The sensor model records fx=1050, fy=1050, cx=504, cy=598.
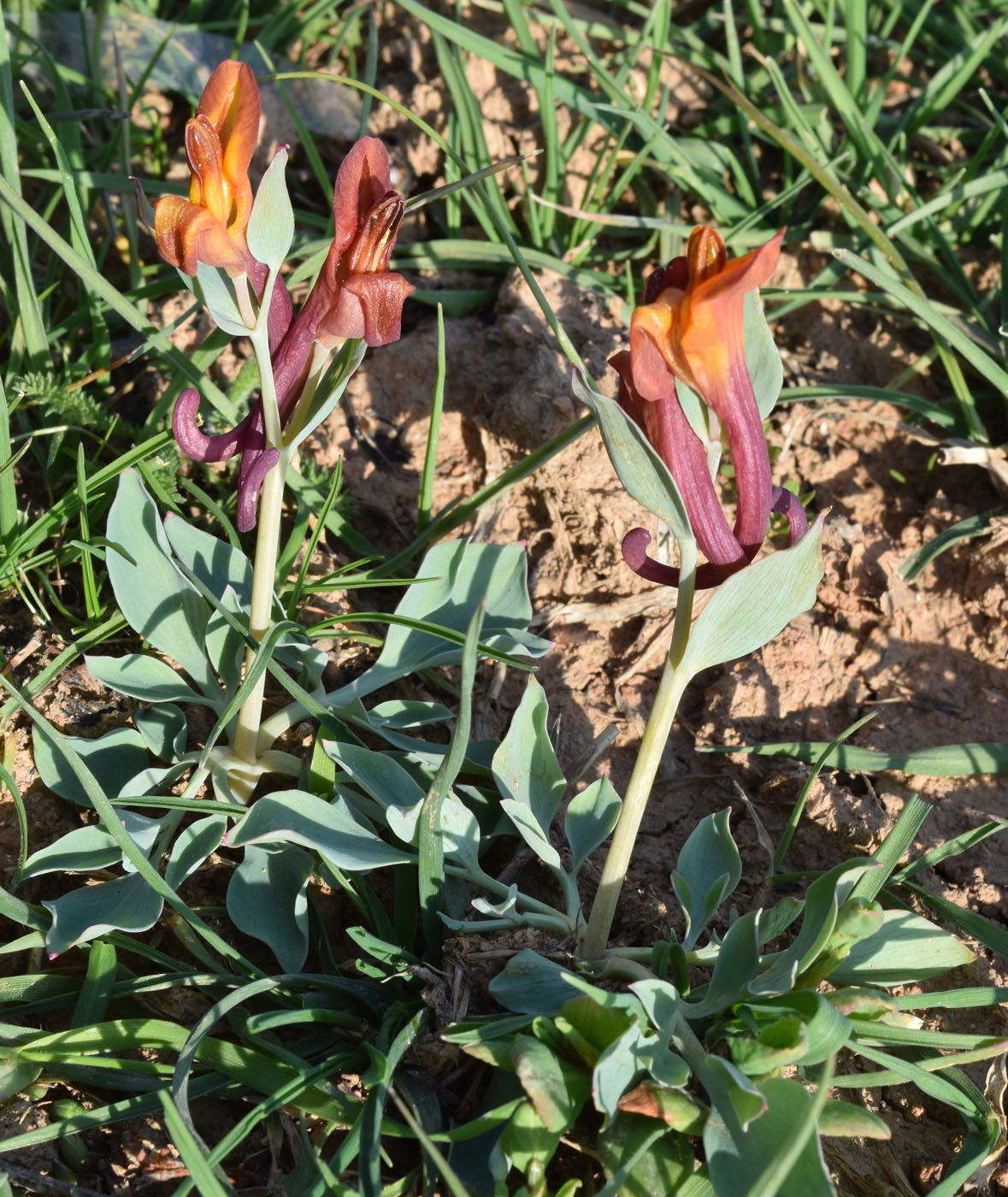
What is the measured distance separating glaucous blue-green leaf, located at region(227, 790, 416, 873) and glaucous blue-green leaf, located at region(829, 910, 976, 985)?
757 mm

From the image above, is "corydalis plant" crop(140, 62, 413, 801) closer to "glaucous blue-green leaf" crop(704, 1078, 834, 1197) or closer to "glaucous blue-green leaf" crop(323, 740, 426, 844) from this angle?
"glaucous blue-green leaf" crop(323, 740, 426, 844)

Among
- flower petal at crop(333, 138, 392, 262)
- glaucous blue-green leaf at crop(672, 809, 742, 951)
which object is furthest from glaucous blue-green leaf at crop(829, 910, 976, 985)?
flower petal at crop(333, 138, 392, 262)

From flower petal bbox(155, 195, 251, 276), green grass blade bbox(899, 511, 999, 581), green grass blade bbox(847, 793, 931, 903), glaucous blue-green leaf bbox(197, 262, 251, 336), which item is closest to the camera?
flower petal bbox(155, 195, 251, 276)

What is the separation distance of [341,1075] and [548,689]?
992 mm

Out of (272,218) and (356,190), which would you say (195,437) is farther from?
(356,190)

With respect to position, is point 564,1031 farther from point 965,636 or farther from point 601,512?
point 965,636

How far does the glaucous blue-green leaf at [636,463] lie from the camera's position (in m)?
1.52

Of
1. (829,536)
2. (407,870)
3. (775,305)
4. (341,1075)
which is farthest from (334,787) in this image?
(775,305)

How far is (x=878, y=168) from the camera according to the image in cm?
307

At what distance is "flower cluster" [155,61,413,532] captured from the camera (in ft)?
5.46

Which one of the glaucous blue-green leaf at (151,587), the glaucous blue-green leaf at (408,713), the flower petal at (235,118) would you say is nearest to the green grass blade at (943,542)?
the glaucous blue-green leaf at (408,713)

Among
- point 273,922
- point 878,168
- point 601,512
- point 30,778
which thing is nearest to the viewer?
point 273,922

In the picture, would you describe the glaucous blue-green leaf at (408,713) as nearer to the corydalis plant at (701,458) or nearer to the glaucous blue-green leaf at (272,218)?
the corydalis plant at (701,458)

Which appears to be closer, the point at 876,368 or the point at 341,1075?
the point at 341,1075
